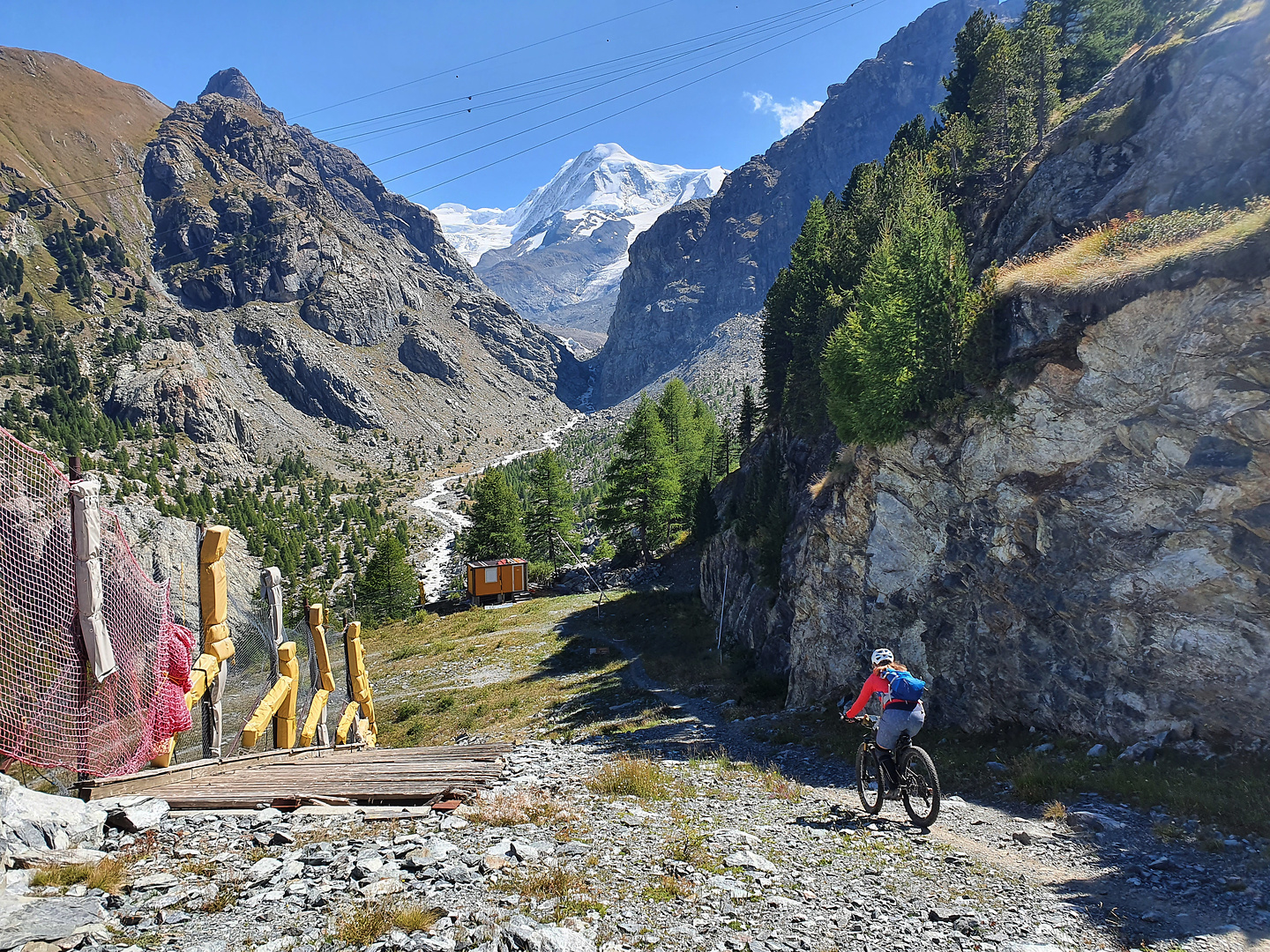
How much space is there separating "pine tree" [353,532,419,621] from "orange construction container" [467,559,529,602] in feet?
42.7

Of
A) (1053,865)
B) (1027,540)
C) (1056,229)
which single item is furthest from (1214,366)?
(1056,229)

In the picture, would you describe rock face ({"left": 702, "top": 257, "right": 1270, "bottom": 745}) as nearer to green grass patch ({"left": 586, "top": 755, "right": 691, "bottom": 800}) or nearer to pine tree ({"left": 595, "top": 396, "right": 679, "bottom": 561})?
green grass patch ({"left": 586, "top": 755, "right": 691, "bottom": 800})

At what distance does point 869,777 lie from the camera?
34.1 feet

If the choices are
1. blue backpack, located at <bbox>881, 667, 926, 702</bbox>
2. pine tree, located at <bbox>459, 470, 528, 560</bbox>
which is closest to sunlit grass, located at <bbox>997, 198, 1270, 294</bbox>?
blue backpack, located at <bbox>881, 667, 926, 702</bbox>

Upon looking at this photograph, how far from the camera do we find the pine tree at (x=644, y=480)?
54062 mm

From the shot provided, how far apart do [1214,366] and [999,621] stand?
7088mm

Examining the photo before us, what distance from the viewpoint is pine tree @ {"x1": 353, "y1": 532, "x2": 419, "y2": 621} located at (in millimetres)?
63938

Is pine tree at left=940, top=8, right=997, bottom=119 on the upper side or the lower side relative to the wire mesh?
upper

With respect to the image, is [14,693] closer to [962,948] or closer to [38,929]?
[38,929]

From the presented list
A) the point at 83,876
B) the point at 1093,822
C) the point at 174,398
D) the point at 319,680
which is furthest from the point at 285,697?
the point at 174,398

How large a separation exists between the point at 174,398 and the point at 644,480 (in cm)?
17735

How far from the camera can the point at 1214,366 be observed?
36.8 ft

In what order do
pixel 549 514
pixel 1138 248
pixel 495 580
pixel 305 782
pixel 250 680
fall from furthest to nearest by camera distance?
1. pixel 549 514
2. pixel 495 580
3. pixel 250 680
4. pixel 1138 248
5. pixel 305 782

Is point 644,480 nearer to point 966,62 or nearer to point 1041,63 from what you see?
point 1041,63
